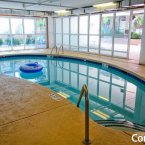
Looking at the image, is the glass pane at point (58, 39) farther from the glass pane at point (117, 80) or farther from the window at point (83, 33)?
the glass pane at point (117, 80)

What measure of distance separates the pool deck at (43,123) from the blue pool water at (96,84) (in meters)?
1.19

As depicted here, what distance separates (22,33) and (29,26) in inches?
28.7

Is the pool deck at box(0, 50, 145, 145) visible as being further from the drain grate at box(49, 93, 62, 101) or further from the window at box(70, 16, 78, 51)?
the window at box(70, 16, 78, 51)

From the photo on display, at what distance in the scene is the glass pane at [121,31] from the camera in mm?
7945

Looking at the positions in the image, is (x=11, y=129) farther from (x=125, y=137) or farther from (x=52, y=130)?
(x=125, y=137)

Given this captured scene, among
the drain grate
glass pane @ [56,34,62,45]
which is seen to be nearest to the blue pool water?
the drain grate

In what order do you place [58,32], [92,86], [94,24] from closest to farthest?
[92,86] → [94,24] → [58,32]

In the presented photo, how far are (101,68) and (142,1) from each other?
3.10 metres

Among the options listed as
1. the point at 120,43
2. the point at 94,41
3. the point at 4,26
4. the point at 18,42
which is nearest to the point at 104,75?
the point at 120,43

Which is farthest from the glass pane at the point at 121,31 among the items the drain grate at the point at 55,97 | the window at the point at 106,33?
the drain grate at the point at 55,97

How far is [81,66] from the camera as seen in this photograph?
8.33 metres

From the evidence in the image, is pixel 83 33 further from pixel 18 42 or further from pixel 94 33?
pixel 18 42

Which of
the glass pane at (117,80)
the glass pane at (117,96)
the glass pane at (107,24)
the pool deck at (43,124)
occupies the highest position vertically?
the glass pane at (107,24)

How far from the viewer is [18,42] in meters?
→ 11.6
